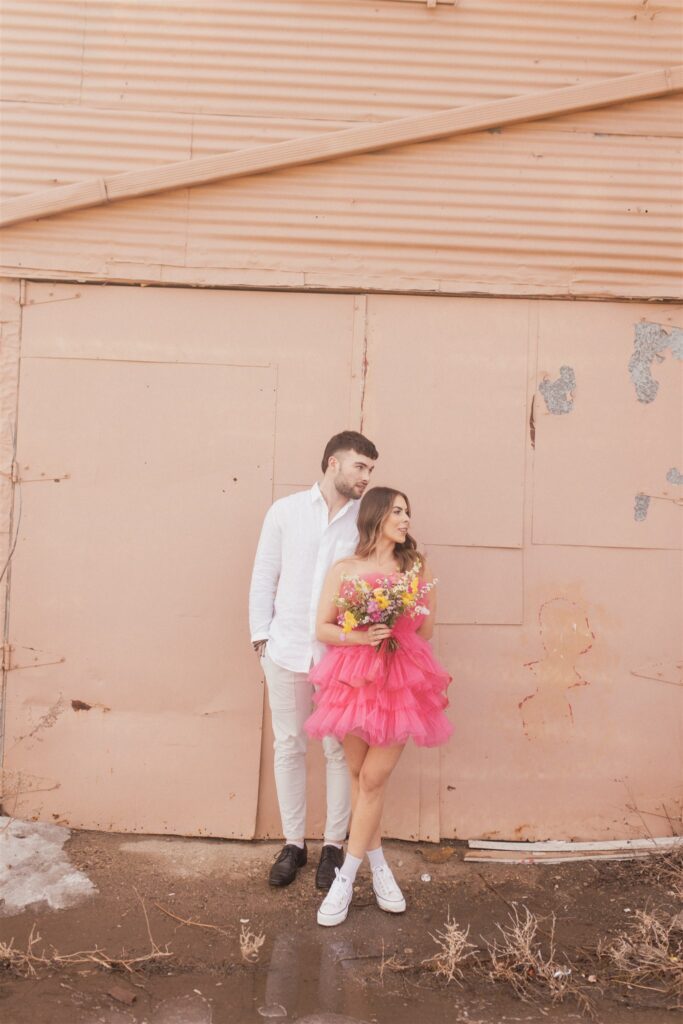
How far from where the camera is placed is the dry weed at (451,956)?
380cm

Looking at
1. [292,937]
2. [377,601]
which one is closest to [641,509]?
[377,601]

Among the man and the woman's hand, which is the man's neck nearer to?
the man

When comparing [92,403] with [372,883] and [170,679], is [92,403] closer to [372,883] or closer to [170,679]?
[170,679]

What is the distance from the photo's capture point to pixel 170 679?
507 centimetres

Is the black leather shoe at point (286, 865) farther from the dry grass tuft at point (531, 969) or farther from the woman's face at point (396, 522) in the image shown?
the woman's face at point (396, 522)

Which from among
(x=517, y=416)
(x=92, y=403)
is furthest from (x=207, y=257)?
(x=517, y=416)

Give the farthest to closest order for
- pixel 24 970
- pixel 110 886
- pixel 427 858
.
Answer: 1. pixel 427 858
2. pixel 110 886
3. pixel 24 970

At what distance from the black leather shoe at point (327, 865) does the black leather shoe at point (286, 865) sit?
114mm

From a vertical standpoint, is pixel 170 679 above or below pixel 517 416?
below

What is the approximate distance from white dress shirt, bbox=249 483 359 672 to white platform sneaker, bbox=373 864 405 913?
1.06m

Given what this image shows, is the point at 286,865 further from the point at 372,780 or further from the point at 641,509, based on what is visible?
the point at 641,509

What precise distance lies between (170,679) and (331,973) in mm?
1848

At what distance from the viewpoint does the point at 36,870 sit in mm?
4609

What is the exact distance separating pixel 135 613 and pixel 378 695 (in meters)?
1.61
